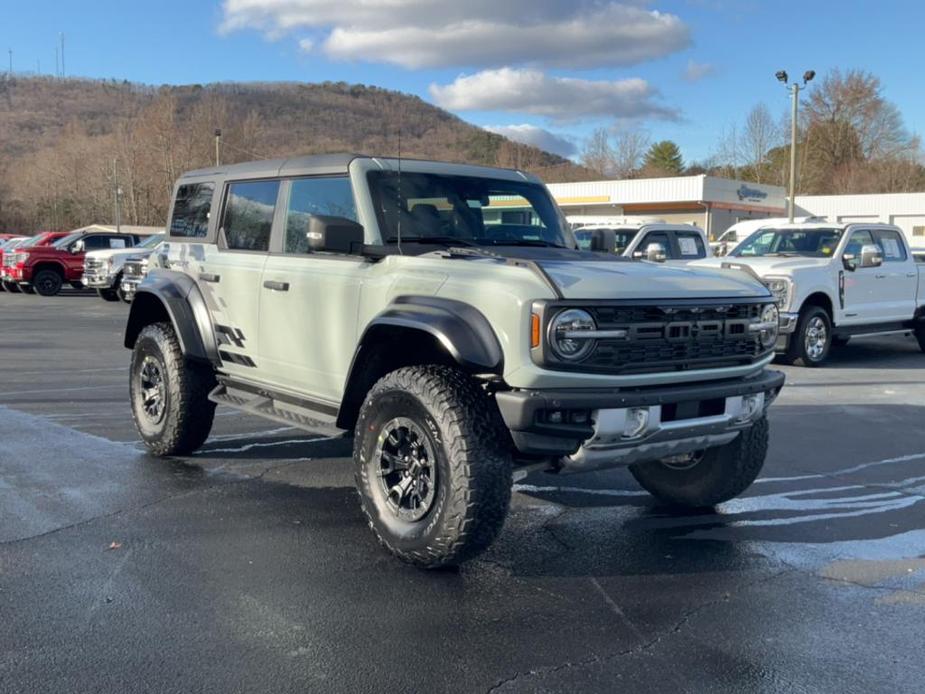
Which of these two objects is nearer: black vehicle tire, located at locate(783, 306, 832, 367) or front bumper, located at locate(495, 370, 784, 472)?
front bumper, located at locate(495, 370, 784, 472)

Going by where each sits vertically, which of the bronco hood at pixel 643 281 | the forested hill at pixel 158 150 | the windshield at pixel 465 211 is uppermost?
the forested hill at pixel 158 150

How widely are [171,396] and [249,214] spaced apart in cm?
141

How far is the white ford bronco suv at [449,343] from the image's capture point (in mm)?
4133

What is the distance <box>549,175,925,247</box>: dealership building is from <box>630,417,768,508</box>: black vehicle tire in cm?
4443

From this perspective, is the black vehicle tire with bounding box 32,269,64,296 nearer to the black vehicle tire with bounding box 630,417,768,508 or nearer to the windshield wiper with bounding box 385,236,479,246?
the windshield wiper with bounding box 385,236,479,246

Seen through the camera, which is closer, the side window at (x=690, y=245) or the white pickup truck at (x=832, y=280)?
the white pickup truck at (x=832, y=280)

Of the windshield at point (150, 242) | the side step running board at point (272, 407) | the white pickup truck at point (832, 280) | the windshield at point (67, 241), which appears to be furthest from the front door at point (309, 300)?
the windshield at point (67, 241)

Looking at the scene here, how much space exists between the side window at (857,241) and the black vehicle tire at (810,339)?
111 cm

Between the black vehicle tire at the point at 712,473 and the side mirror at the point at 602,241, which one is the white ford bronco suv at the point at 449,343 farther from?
the side mirror at the point at 602,241

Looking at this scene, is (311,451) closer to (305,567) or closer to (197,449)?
(197,449)

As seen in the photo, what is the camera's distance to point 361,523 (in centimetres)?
527

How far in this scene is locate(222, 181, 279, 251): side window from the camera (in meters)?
5.98

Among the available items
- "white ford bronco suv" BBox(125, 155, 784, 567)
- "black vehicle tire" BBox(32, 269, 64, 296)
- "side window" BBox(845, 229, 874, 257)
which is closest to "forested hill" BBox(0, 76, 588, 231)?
"black vehicle tire" BBox(32, 269, 64, 296)

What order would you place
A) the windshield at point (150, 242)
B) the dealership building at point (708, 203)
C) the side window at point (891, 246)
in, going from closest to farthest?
the side window at point (891, 246) → the windshield at point (150, 242) → the dealership building at point (708, 203)
